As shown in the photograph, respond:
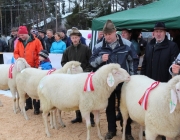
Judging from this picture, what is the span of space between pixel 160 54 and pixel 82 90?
54.7 inches

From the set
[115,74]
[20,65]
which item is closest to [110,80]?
[115,74]

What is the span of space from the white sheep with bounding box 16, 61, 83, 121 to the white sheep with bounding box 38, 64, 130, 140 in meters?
0.38

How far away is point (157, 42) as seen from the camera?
13.8 ft

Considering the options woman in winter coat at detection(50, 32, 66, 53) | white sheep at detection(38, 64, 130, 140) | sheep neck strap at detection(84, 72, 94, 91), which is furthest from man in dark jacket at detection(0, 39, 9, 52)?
sheep neck strap at detection(84, 72, 94, 91)

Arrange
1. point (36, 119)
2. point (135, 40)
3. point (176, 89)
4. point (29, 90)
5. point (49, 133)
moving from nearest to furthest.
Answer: point (176, 89) → point (49, 133) → point (29, 90) → point (36, 119) → point (135, 40)

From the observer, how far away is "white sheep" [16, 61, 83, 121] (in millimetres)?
5082

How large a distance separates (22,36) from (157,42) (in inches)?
140

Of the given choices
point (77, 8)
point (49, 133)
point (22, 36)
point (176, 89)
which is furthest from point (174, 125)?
point (77, 8)

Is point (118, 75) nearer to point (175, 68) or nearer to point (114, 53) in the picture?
point (114, 53)

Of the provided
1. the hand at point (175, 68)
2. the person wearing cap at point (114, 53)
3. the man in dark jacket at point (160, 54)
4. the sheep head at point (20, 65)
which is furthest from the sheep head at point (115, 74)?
the sheep head at point (20, 65)

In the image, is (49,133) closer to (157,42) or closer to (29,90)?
(29,90)

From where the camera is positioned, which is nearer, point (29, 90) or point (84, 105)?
point (84, 105)

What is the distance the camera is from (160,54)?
420 cm

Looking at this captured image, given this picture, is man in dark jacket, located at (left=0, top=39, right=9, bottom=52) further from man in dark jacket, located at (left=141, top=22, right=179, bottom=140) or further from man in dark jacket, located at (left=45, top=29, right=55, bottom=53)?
man in dark jacket, located at (left=141, top=22, right=179, bottom=140)
